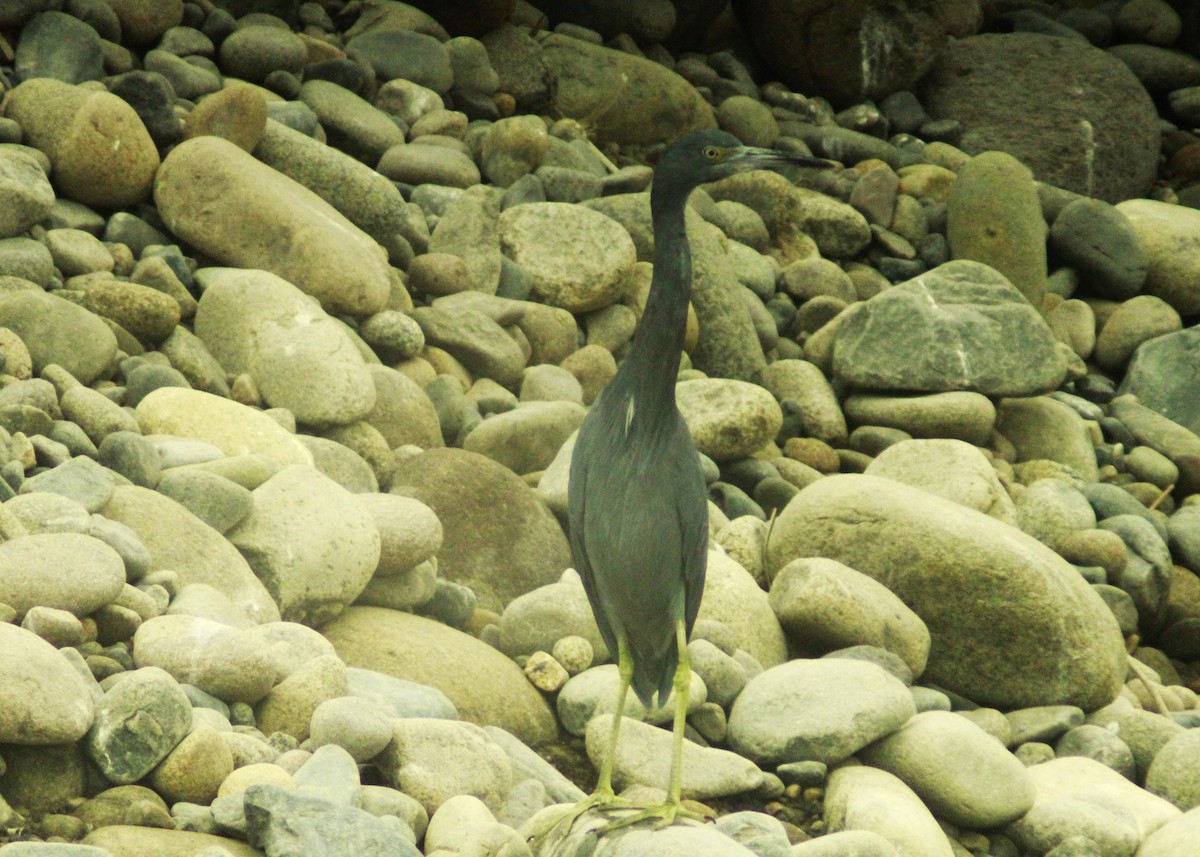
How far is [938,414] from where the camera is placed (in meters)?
8.96

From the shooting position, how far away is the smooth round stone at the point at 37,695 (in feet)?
11.6

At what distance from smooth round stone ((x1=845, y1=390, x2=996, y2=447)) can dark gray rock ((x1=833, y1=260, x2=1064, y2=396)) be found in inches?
4.3

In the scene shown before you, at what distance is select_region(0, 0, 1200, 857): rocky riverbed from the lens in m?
4.23

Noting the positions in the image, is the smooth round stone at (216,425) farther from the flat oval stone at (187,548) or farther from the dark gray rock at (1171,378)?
the dark gray rock at (1171,378)

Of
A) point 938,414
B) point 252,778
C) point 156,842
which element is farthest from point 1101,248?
point 156,842

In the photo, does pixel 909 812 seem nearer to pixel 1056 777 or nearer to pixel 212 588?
pixel 1056 777

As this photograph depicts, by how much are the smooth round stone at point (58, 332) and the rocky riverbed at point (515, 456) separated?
0.02 m

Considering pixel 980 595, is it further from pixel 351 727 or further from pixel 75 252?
pixel 75 252

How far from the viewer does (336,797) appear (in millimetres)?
3840

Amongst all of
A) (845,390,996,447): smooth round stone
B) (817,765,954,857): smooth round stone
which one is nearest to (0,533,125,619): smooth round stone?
(817,765,954,857): smooth round stone

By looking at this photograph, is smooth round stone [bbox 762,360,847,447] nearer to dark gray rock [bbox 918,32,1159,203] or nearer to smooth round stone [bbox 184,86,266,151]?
smooth round stone [bbox 184,86,266,151]

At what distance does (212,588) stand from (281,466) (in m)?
1.04

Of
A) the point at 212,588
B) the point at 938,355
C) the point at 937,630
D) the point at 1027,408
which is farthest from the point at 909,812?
the point at 1027,408

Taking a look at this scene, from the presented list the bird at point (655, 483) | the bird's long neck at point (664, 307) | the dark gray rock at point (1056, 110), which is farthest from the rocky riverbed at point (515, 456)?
the bird's long neck at point (664, 307)
